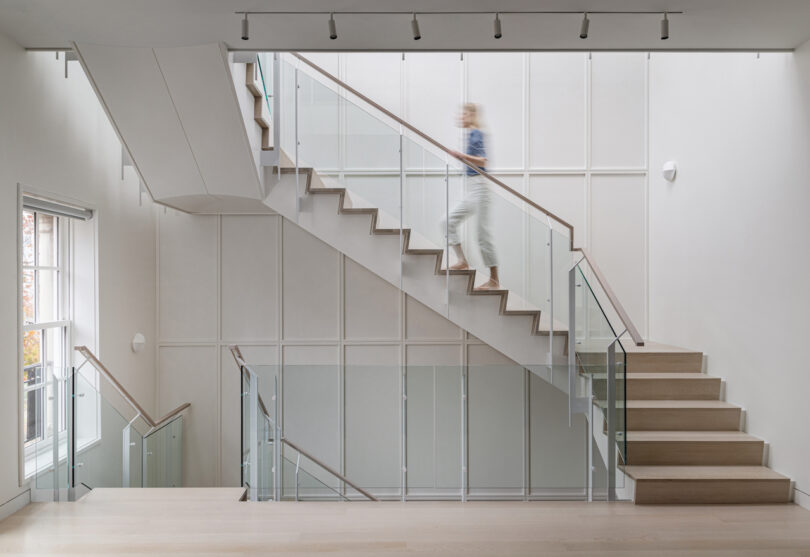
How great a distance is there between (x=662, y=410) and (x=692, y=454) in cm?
40

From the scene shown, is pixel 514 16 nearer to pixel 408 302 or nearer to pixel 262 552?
pixel 262 552

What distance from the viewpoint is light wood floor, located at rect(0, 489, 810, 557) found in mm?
3240

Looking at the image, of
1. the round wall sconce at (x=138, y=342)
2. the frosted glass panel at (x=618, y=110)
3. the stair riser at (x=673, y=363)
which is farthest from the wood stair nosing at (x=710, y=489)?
the round wall sconce at (x=138, y=342)

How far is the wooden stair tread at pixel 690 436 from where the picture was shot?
14.1 ft

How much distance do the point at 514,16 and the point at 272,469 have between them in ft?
10.9

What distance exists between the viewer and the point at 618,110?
6762 mm

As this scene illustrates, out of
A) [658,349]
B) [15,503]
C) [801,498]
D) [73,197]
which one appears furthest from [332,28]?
[801,498]

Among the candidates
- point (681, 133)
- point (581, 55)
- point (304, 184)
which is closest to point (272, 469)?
point (304, 184)

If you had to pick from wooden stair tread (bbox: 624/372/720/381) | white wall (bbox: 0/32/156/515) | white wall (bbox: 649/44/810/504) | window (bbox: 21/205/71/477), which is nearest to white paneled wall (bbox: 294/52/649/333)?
white wall (bbox: 649/44/810/504)

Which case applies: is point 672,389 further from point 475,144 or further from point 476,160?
point 475,144

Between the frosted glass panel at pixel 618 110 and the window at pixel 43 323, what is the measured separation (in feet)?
17.5

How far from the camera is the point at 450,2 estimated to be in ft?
10.8

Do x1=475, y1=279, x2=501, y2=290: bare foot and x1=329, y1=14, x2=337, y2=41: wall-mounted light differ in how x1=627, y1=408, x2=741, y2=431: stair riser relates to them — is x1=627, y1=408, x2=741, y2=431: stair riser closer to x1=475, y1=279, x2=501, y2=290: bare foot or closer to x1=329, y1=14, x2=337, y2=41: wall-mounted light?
x1=475, y1=279, x2=501, y2=290: bare foot

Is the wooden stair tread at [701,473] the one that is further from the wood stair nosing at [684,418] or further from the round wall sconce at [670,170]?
the round wall sconce at [670,170]
